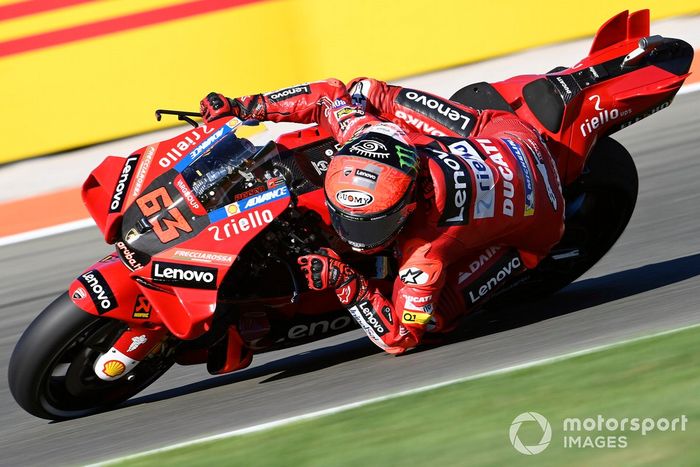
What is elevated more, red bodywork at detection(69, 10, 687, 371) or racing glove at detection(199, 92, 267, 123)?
racing glove at detection(199, 92, 267, 123)

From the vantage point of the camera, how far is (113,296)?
15.4 feet

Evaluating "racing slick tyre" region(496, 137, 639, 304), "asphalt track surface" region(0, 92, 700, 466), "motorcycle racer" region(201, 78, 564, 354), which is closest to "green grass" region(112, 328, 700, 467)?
"asphalt track surface" region(0, 92, 700, 466)

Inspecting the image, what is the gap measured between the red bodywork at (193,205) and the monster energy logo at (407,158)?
0.44 meters

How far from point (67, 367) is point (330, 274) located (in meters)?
1.31

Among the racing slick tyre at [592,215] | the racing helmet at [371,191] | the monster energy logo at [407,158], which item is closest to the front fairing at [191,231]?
the racing helmet at [371,191]

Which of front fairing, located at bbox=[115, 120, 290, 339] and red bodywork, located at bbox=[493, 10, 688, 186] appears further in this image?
red bodywork, located at bbox=[493, 10, 688, 186]

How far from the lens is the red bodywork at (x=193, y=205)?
464 centimetres

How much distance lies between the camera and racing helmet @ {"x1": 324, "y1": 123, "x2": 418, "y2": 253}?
4.60 meters

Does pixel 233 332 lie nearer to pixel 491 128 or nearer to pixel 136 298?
pixel 136 298

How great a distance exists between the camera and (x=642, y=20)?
229 inches

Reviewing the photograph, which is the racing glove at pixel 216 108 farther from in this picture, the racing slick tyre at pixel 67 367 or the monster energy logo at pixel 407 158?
the racing slick tyre at pixel 67 367

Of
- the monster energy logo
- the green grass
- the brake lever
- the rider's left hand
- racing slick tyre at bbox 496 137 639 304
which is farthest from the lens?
racing slick tyre at bbox 496 137 639 304

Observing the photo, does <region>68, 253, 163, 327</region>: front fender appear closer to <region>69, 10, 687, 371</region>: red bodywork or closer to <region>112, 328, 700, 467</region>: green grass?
<region>69, 10, 687, 371</region>: red bodywork

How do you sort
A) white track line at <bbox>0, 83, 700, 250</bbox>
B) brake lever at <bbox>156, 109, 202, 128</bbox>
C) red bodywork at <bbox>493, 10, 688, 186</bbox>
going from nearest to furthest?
brake lever at <bbox>156, 109, 202, 128</bbox> < red bodywork at <bbox>493, 10, 688, 186</bbox> < white track line at <bbox>0, 83, 700, 250</bbox>
